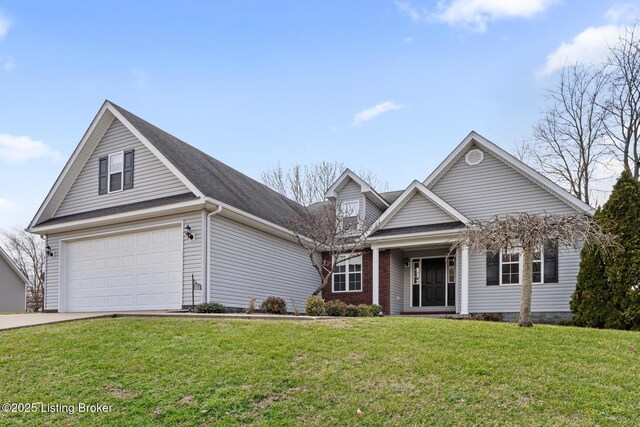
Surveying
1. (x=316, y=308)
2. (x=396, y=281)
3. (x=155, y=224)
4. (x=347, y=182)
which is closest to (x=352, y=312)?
(x=316, y=308)

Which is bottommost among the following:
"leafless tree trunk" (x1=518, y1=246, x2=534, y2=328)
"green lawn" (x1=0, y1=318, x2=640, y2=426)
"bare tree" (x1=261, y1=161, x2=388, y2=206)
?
"green lawn" (x1=0, y1=318, x2=640, y2=426)

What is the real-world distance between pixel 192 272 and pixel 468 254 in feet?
28.0

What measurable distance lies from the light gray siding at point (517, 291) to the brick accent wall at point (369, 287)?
9.06 ft

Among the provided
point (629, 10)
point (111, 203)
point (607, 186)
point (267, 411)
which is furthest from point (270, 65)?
point (607, 186)

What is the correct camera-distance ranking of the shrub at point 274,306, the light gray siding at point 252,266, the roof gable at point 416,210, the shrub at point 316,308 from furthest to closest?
the roof gable at point 416,210
the light gray siding at point 252,266
the shrub at point 274,306
the shrub at point 316,308

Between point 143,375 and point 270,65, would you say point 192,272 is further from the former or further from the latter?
point 270,65

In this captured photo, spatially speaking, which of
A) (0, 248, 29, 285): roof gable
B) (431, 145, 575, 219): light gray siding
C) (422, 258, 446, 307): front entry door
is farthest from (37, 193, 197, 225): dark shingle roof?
(0, 248, 29, 285): roof gable

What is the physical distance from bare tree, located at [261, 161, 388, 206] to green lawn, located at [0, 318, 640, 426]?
97.7 ft

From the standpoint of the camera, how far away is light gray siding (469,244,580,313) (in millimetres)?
15320

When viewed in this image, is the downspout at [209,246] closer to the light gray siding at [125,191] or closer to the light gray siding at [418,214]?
the light gray siding at [125,191]

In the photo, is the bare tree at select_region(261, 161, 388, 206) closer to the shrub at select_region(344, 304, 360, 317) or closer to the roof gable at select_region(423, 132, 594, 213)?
the roof gable at select_region(423, 132, 594, 213)

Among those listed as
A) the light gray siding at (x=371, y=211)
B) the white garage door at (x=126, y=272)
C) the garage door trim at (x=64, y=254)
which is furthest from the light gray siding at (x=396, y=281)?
the garage door trim at (x=64, y=254)

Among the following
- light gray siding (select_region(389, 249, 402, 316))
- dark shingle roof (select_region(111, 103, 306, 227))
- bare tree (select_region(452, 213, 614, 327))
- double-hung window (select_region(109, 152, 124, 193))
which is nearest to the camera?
bare tree (select_region(452, 213, 614, 327))

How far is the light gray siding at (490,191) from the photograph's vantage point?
53.4 ft
